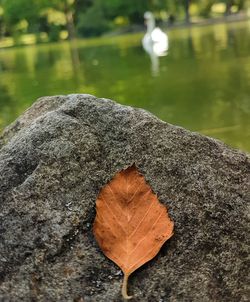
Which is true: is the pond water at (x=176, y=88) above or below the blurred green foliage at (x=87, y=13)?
above

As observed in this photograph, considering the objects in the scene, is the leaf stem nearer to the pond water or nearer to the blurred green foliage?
the pond water

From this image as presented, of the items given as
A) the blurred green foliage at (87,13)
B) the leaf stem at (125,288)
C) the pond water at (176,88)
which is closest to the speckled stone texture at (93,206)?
the leaf stem at (125,288)

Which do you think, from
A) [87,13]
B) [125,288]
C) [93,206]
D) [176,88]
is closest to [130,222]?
[93,206]

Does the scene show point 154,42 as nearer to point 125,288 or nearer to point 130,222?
point 130,222

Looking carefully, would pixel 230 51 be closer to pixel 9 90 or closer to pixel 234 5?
pixel 9 90

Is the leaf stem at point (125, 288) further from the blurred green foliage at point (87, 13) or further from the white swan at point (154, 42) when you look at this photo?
the blurred green foliage at point (87, 13)

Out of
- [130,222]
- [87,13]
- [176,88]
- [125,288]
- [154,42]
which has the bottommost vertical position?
[87,13]
